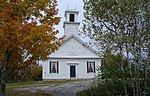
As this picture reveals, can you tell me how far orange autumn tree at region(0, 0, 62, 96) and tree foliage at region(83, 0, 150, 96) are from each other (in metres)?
3.43

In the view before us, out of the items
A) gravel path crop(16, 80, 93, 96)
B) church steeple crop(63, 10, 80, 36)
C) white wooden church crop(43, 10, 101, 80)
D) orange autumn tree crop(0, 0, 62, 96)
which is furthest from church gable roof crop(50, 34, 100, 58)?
orange autumn tree crop(0, 0, 62, 96)

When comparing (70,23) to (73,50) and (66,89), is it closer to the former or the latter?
(73,50)

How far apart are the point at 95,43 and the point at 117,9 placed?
1.56 m

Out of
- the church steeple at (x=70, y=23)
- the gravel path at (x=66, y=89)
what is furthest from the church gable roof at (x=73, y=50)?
the gravel path at (x=66, y=89)

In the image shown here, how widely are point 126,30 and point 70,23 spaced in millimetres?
34277

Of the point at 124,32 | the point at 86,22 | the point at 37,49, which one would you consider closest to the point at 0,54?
the point at 37,49

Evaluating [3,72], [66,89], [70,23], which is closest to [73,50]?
[70,23]

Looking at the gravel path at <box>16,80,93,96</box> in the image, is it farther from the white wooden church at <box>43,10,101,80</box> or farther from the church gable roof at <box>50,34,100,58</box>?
the church gable roof at <box>50,34,100,58</box>

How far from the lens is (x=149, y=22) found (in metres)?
8.97

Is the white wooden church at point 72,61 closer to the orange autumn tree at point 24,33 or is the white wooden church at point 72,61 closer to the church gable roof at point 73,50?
the church gable roof at point 73,50

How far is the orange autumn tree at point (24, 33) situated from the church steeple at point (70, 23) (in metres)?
28.1

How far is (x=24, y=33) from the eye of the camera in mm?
12242

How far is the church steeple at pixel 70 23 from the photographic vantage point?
1678 inches

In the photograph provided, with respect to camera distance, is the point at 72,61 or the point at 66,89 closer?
the point at 66,89
